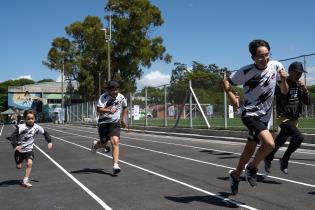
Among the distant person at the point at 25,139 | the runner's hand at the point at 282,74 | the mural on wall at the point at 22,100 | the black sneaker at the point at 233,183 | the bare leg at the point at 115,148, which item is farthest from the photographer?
the mural on wall at the point at 22,100

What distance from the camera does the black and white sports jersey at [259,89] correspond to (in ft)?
20.0

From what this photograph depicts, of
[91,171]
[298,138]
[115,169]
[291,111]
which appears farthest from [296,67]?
[91,171]

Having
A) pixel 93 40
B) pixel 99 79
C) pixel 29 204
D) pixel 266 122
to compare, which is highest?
pixel 93 40

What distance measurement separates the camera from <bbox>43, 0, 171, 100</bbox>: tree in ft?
184

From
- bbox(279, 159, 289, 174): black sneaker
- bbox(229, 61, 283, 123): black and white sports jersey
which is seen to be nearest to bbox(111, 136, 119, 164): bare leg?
bbox(279, 159, 289, 174): black sneaker

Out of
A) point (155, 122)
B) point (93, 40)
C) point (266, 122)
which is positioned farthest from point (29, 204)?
point (93, 40)

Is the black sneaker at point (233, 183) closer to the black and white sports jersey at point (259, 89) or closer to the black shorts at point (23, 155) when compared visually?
the black and white sports jersey at point (259, 89)

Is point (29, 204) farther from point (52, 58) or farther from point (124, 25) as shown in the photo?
point (52, 58)

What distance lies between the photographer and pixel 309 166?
392 inches

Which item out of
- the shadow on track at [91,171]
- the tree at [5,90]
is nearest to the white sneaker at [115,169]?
the shadow on track at [91,171]

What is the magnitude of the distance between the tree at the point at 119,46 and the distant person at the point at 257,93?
1941 inches

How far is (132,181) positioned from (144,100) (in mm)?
22198

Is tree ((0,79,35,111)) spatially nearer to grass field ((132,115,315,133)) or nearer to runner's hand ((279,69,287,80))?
grass field ((132,115,315,133))

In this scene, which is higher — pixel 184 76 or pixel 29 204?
pixel 184 76
